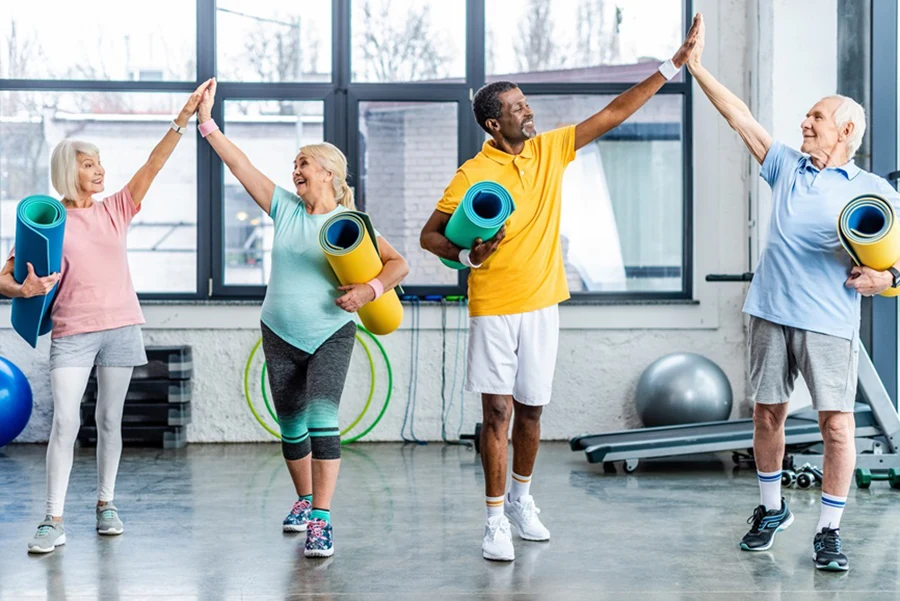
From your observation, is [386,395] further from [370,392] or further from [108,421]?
[108,421]

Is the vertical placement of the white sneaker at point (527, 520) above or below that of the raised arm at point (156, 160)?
below

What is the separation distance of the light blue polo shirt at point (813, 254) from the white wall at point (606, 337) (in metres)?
3.05

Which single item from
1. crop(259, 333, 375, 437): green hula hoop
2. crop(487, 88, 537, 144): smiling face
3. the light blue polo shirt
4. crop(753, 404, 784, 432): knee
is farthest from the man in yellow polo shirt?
crop(259, 333, 375, 437): green hula hoop

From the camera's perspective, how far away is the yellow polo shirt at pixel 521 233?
3322 mm

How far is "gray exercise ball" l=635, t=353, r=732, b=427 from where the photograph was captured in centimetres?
571

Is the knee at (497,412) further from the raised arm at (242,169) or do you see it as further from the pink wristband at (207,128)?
the pink wristband at (207,128)

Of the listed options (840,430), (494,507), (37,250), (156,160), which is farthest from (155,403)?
(840,430)

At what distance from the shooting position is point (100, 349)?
3.57 meters

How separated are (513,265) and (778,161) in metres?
0.89

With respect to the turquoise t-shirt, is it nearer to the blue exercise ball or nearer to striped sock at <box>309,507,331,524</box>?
striped sock at <box>309,507,331,524</box>

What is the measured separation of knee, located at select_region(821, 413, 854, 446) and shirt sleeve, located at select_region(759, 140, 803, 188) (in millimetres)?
752

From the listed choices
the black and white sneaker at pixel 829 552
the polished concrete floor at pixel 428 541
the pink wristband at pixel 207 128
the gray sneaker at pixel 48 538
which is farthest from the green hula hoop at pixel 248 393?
Result: the black and white sneaker at pixel 829 552

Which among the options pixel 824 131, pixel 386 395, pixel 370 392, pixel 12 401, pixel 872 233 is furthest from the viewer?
pixel 386 395

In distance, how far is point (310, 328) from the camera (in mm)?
3387
